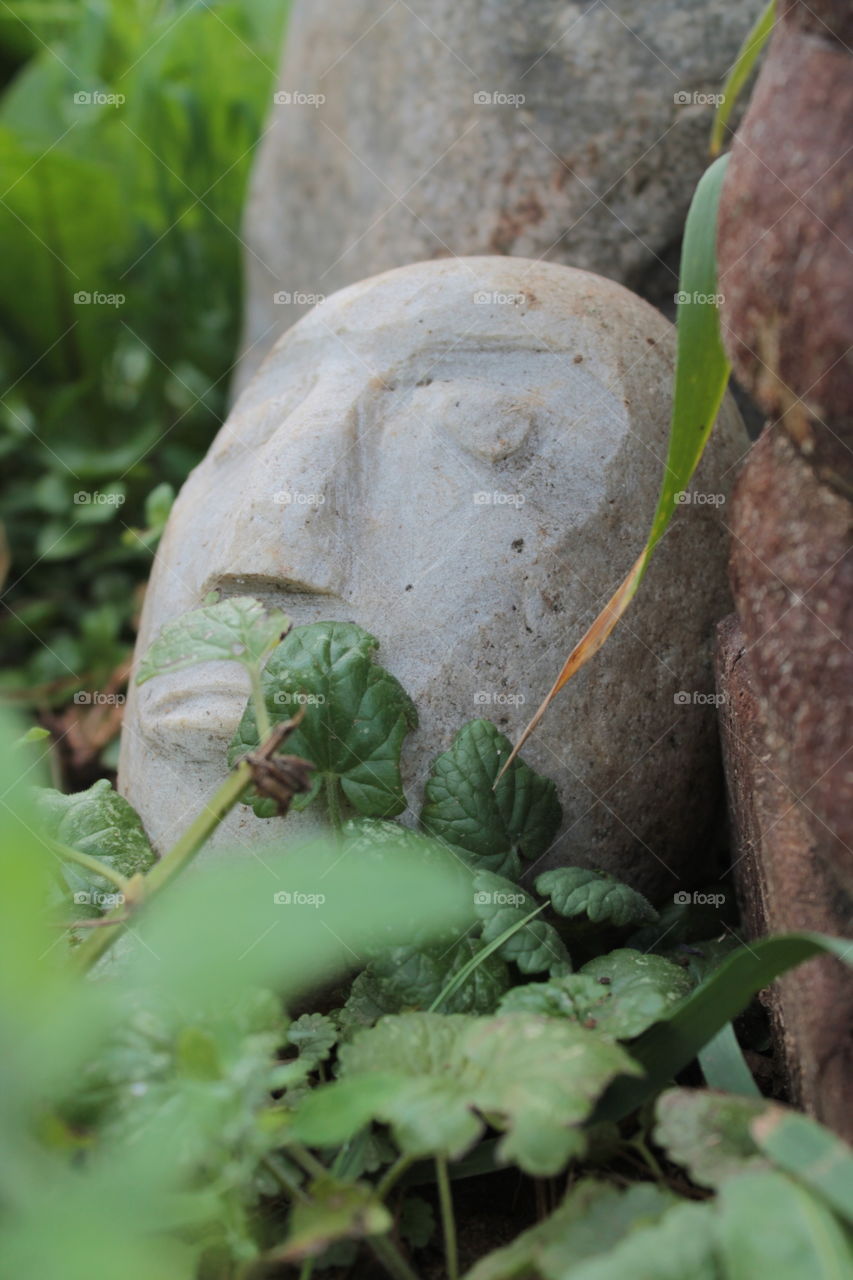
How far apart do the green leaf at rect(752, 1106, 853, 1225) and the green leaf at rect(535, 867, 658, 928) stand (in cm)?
54

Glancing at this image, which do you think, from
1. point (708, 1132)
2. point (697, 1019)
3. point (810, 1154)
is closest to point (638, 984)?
point (697, 1019)

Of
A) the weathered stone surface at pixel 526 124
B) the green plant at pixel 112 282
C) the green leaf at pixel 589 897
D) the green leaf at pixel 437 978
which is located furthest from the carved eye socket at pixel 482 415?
the green plant at pixel 112 282

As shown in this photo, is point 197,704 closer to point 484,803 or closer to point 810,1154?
point 484,803

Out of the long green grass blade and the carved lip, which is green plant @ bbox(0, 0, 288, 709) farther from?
the long green grass blade

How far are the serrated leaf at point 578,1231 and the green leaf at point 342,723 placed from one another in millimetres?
644

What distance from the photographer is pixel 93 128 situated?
12.9ft

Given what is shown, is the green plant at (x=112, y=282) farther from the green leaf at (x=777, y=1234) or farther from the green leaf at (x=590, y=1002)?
the green leaf at (x=777, y=1234)

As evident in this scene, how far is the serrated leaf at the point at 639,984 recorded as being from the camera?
→ 1.34 metres

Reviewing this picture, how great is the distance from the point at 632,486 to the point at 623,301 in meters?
0.36

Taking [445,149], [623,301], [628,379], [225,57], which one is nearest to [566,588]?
[628,379]

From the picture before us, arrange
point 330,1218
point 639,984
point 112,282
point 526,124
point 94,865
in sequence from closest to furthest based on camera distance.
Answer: point 330,1218 → point 94,865 → point 639,984 → point 526,124 → point 112,282

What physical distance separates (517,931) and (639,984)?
0.56 ft

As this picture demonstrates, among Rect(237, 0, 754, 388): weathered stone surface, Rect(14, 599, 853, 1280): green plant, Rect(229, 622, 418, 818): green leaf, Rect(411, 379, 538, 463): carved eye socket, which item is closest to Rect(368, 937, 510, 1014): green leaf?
Rect(14, 599, 853, 1280): green plant

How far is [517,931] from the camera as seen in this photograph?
1.56 m
